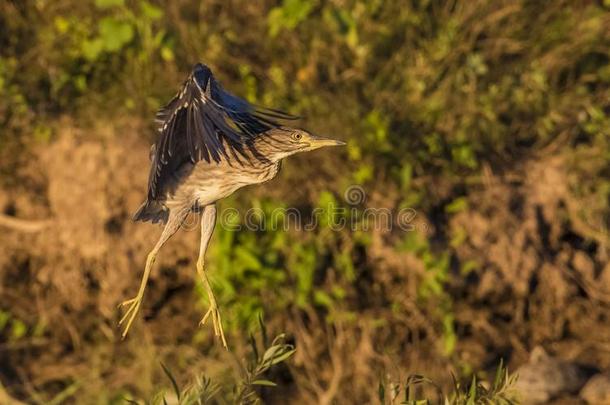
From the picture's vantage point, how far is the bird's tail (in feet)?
11.2

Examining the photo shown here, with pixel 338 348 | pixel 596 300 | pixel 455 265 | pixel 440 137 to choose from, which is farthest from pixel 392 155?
pixel 596 300

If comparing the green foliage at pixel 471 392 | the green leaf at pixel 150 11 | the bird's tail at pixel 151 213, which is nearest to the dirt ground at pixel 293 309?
the green leaf at pixel 150 11

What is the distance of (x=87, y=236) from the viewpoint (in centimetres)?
647

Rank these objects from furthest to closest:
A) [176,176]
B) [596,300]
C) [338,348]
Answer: [596,300] < [338,348] < [176,176]

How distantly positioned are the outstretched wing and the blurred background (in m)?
2.99

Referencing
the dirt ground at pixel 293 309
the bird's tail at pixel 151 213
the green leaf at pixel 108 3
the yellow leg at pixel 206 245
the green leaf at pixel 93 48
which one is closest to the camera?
the yellow leg at pixel 206 245

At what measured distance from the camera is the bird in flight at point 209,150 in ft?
9.38

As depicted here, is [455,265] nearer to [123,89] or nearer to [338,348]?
[338,348]

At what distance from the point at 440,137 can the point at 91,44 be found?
2192 mm

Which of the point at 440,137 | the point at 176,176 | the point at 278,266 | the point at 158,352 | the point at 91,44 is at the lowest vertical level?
the point at 158,352

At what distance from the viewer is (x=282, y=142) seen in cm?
296

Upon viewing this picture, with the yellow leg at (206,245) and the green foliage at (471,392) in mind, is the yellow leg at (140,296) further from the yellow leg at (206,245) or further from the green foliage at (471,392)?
the green foliage at (471,392)

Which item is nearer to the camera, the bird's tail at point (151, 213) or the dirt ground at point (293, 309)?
the bird's tail at point (151, 213)

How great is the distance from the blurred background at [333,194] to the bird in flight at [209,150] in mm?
3033
